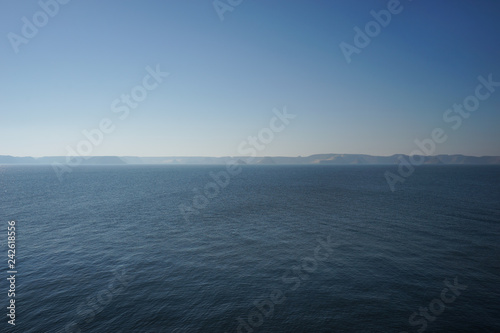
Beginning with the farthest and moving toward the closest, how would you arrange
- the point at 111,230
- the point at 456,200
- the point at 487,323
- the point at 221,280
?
1. the point at 456,200
2. the point at 111,230
3. the point at 221,280
4. the point at 487,323

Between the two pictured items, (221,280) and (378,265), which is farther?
(378,265)

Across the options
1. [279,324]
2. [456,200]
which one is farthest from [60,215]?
[456,200]

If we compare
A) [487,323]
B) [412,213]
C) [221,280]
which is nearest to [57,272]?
[221,280]

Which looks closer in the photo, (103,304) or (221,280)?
(103,304)

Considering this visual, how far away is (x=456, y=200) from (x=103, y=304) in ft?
327

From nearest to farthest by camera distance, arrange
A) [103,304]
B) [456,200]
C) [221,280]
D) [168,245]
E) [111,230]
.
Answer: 1. [103,304]
2. [221,280]
3. [168,245]
4. [111,230]
5. [456,200]

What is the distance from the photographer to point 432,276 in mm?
29469

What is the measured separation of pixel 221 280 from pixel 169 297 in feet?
21.1

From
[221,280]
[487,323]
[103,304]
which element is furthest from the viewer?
[221,280]

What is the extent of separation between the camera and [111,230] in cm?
4822

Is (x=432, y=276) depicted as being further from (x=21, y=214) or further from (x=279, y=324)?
(x=21, y=214)

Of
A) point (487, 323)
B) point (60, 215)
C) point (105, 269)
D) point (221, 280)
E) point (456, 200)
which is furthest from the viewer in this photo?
point (456, 200)

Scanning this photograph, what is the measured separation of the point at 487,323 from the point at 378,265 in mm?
12036

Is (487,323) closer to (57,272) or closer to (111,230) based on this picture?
(57,272)
